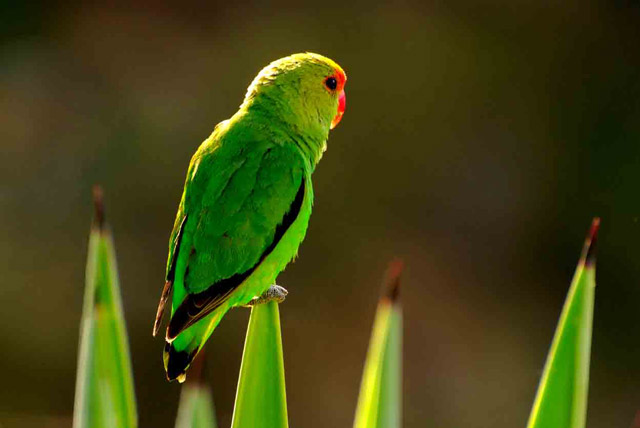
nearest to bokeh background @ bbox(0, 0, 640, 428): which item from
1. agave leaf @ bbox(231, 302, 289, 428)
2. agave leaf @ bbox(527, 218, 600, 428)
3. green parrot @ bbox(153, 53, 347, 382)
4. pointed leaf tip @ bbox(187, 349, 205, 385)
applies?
green parrot @ bbox(153, 53, 347, 382)

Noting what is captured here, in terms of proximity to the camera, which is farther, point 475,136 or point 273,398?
point 475,136

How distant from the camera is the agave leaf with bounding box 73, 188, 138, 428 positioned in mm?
1964

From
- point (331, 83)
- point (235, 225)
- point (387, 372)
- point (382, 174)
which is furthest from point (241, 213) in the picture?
point (382, 174)

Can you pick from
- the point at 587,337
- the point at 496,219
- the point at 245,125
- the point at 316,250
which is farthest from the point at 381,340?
the point at 496,219

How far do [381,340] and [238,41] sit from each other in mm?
7518

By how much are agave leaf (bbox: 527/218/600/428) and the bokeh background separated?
6.28m

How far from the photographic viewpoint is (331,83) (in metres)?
3.57

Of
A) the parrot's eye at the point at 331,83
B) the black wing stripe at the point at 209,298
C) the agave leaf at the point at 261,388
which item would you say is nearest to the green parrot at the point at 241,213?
the black wing stripe at the point at 209,298

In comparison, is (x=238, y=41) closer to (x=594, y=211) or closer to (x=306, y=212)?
(x=594, y=211)

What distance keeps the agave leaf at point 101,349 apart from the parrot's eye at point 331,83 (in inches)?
64.4

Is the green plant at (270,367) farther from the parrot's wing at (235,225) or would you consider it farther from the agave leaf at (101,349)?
the parrot's wing at (235,225)

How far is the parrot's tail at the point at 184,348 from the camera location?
109 inches

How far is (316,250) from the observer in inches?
336

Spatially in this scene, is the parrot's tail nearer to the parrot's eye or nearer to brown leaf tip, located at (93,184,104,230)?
brown leaf tip, located at (93,184,104,230)
